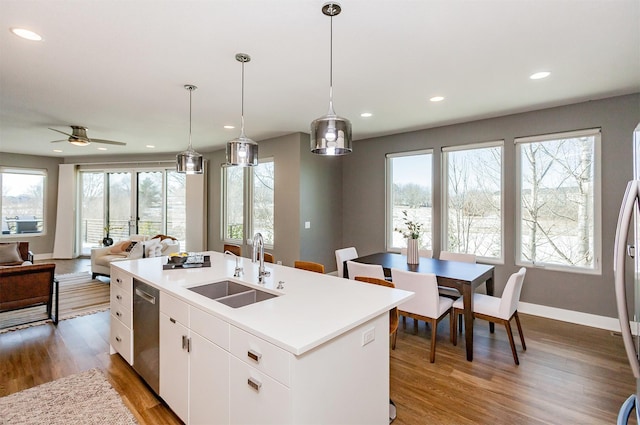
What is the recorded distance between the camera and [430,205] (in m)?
4.99

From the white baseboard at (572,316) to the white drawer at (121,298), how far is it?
15.0 ft

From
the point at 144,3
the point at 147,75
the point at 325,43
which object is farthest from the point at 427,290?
the point at 147,75

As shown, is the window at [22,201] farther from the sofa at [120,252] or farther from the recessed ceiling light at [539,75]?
the recessed ceiling light at [539,75]

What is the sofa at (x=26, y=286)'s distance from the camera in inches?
128

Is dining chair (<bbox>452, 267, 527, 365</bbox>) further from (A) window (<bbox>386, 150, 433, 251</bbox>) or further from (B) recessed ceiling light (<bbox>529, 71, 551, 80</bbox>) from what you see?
(A) window (<bbox>386, 150, 433, 251</bbox>)

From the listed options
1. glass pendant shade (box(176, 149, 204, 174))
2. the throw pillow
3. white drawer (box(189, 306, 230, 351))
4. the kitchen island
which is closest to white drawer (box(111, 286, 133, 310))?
the kitchen island

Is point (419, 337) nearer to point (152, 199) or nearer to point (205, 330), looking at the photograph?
point (205, 330)

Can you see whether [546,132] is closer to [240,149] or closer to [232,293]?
[240,149]

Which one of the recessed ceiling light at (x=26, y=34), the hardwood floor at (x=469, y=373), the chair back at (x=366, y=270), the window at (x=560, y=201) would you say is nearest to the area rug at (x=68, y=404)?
the hardwood floor at (x=469, y=373)

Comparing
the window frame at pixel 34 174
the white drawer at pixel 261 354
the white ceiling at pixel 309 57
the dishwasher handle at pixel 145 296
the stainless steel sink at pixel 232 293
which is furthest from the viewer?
the window frame at pixel 34 174

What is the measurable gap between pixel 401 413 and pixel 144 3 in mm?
3137

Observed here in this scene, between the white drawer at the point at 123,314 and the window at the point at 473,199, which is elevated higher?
the window at the point at 473,199

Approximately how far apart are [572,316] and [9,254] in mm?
8195

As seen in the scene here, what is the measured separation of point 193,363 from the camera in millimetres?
1815
